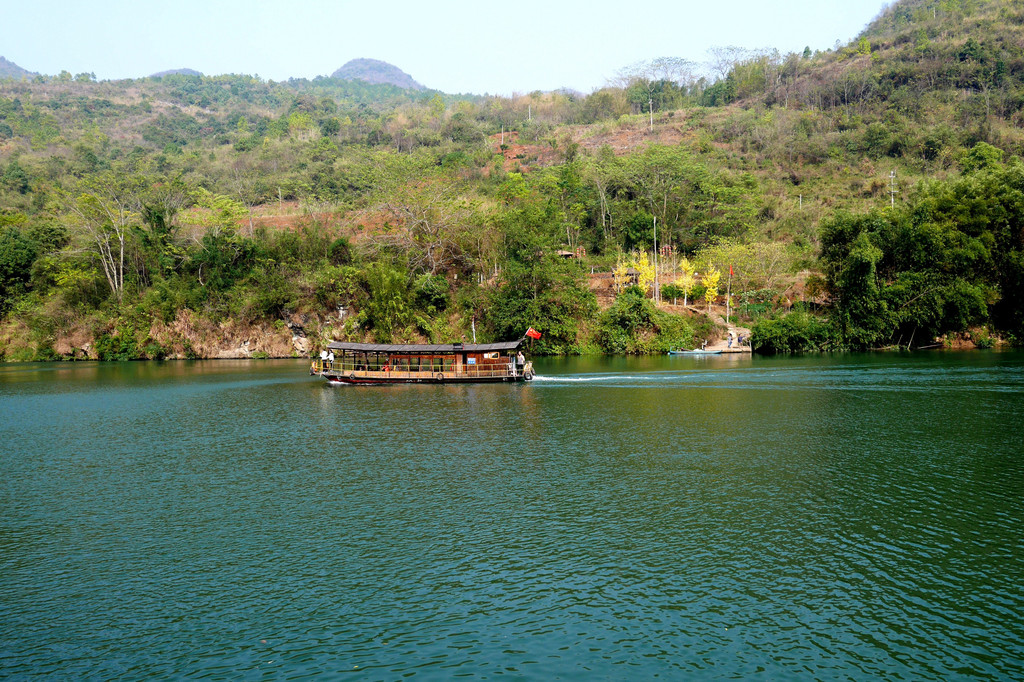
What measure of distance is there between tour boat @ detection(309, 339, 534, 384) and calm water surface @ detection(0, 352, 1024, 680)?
12.3 meters

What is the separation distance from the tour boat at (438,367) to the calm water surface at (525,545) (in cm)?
1228

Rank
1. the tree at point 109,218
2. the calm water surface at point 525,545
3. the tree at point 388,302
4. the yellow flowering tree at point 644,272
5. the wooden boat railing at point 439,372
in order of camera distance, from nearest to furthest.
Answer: the calm water surface at point 525,545, the wooden boat railing at point 439,372, the tree at point 388,302, the yellow flowering tree at point 644,272, the tree at point 109,218

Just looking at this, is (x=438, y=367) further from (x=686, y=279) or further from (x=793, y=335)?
(x=793, y=335)

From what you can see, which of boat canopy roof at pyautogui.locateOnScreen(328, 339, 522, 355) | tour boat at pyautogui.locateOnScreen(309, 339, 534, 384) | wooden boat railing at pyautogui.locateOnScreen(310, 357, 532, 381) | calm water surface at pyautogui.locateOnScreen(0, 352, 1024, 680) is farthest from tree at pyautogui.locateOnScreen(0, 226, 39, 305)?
calm water surface at pyautogui.locateOnScreen(0, 352, 1024, 680)

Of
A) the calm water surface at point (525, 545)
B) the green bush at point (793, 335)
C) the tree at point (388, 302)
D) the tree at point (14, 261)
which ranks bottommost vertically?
the calm water surface at point (525, 545)

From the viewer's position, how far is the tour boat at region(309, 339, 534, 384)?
42719mm

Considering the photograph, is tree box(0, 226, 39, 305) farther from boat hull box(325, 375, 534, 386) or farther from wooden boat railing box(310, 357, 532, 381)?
boat hull box(325, 375, 534, 386)

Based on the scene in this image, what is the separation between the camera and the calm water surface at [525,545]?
10.8m

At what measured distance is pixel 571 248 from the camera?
229ft

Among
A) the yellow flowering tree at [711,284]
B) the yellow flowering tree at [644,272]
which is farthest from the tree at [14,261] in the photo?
the yellow flowering tree at [711,284]

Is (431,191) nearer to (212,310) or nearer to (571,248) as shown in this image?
(571,248)

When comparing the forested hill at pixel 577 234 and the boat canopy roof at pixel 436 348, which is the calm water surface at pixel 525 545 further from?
the forested hill at pixel 577 234

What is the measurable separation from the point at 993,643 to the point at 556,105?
132m

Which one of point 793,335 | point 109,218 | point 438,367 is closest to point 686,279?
point 793,335
